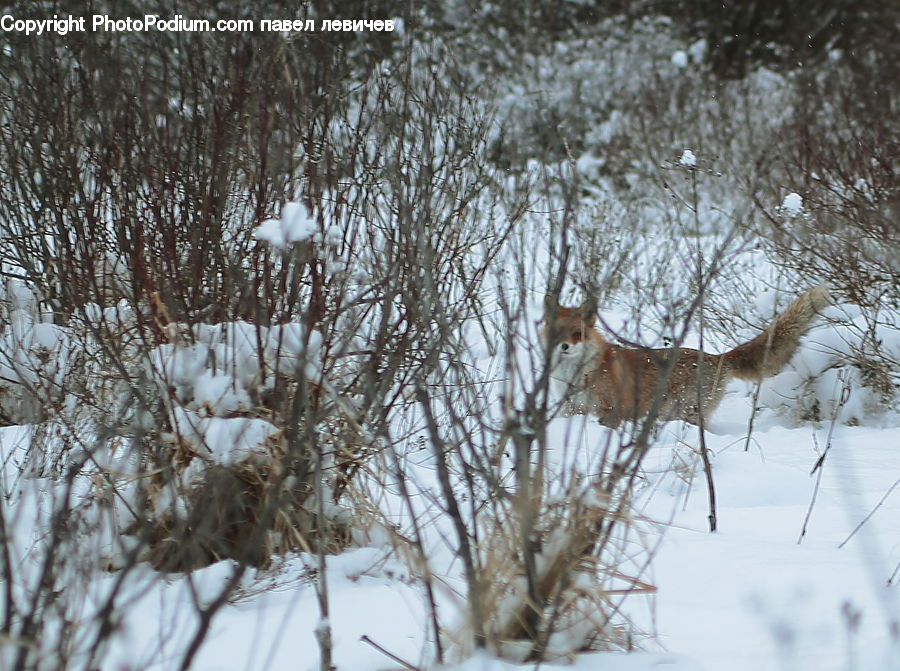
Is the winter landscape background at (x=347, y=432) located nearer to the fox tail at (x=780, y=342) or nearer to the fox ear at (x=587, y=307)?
the fox ear at (x=587, y=307)

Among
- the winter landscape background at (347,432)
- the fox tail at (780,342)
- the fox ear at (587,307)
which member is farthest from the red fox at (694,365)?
the fox ear at (587,307)

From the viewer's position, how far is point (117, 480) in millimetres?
3139

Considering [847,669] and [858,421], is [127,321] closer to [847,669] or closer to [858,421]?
[847,669]

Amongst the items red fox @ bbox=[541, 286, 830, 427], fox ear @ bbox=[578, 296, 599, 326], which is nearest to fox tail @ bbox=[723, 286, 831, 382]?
red fox @ bbox=[541, 286, 830, 427]

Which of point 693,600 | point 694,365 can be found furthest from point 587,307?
point 694,365

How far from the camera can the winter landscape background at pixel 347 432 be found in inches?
87.8

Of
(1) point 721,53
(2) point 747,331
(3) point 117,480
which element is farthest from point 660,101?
(3) point 117,480

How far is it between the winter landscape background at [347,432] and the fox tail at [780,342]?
37 centimetres

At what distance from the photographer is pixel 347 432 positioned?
3.22 metres

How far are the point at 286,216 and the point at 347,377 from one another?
1.40m

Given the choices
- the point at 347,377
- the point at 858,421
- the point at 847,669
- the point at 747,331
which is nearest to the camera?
the point at 847,669

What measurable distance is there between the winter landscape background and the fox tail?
1.21 ft

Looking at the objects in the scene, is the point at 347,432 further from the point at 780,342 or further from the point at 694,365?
the point at 780,342

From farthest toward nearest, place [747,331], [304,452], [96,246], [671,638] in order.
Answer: [747,331] < [96,246] < [304,452] < [671,638]
